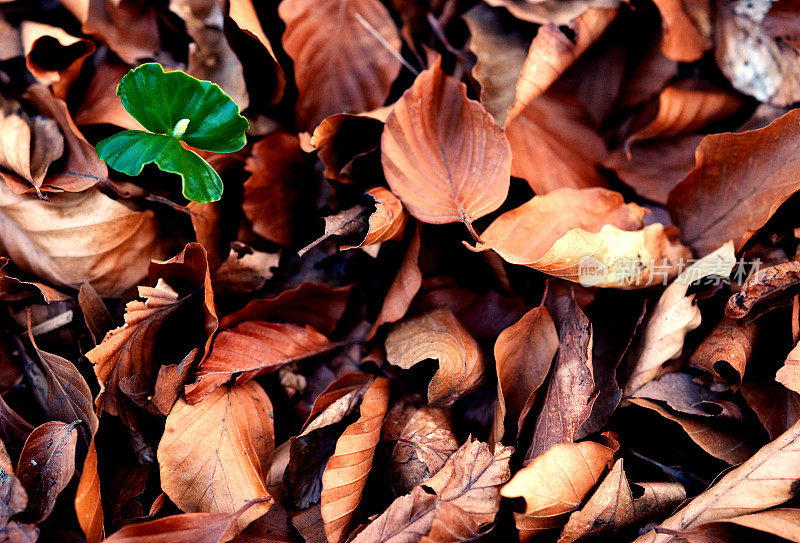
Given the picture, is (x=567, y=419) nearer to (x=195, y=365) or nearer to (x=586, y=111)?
(x=195, y=365)

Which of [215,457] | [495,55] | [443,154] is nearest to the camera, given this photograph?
[215,457]

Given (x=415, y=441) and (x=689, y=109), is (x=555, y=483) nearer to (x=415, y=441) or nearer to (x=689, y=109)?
(x=415, y=441)

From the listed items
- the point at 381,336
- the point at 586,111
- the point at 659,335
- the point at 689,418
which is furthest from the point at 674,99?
the point at 381,336

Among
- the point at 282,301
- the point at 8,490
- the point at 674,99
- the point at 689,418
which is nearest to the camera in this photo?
the point at 8,490

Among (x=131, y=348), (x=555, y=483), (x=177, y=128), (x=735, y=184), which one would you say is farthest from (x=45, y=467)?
(x=735, y=184)

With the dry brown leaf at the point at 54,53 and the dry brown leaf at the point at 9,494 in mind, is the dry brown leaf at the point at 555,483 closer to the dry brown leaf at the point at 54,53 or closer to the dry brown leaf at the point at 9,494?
the dry brown leaf at the point at 9,494

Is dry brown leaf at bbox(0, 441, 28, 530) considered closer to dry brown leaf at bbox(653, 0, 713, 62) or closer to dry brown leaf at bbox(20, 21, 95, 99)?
dry brown leaf at bbox(20, 21, 95, 99)

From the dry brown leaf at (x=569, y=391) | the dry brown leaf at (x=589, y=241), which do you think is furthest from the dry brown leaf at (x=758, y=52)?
the dry brown leaf at (x=569, y=391)
